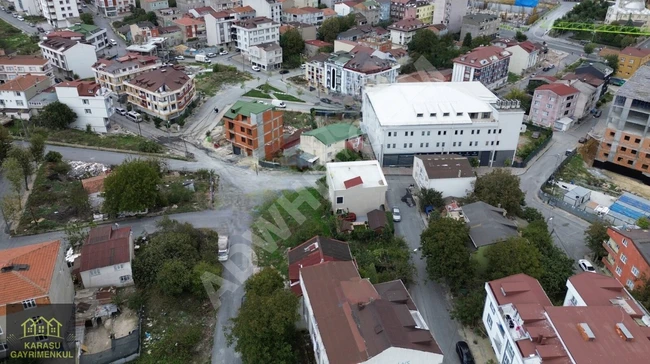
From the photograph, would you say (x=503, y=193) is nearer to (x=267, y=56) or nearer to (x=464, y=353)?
(x=464, y=353)

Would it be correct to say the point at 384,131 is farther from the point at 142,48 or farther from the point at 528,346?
the point at 142,48

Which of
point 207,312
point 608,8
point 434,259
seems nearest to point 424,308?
point 434,259

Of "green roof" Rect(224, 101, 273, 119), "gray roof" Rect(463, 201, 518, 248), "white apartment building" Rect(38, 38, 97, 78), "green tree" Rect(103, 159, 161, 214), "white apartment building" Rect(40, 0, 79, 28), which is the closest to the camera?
"gray roof" Rect(463, 201, 518, 248)

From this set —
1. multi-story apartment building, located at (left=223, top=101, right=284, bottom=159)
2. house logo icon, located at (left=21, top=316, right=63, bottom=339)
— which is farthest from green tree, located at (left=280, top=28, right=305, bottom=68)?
house logo icon, located at (left=21, top=316, right=63, bottom=339)

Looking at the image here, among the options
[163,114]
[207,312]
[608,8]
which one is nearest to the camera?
[207,312]

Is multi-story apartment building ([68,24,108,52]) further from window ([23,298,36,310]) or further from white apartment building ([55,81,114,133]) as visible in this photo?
window ([23,298,36,310])

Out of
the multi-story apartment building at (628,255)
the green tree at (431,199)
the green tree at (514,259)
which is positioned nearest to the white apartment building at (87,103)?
the green tree at (431,199)
